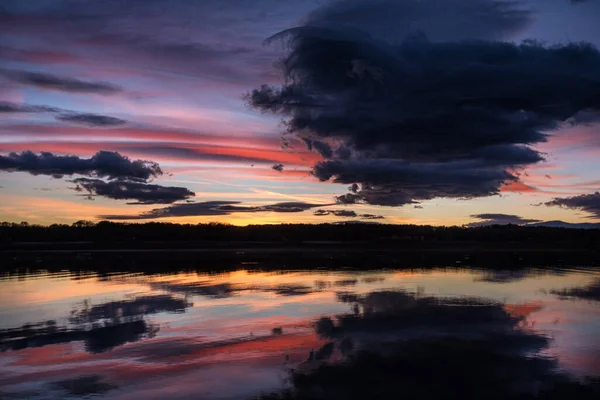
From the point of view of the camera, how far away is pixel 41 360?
674 inches

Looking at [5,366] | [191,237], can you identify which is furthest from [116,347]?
[191,237]

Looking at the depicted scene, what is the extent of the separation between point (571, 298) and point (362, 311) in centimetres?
1372

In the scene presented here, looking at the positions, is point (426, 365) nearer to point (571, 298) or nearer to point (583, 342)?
point (583, 342)

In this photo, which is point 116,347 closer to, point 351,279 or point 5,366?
point 5,366

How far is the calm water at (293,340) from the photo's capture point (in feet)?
47.9

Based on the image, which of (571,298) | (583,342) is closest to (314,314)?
(583,342)

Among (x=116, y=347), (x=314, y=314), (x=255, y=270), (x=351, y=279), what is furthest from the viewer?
(x=255, y=270)

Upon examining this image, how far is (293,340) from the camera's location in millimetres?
19797

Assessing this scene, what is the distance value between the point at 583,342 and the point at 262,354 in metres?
11.9

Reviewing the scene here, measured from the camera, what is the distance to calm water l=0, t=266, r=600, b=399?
47.9 ft

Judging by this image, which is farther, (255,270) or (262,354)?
(255,270)

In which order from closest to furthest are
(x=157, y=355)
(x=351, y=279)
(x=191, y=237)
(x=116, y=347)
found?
(x=157, y=355) < (x=116, y=347) < (x=351, y=279) < (x=191, y=237)

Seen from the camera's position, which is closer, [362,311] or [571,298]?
[362,311]

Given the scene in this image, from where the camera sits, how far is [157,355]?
1766 centimetres
